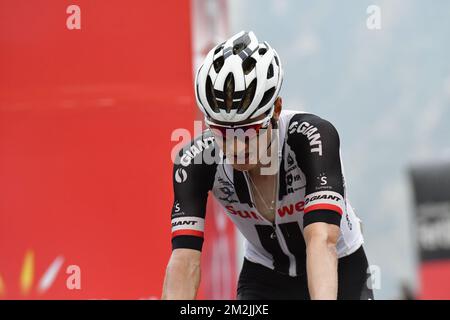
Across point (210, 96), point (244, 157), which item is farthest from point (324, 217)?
point (210, 96)

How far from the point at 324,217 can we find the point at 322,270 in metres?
0.26

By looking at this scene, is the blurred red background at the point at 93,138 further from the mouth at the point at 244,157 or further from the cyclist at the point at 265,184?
the mouth at the point at 244,157

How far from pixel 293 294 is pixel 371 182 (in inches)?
397

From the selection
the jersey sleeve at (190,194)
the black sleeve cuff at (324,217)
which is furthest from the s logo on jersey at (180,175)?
the black sleeve cuff at (324,217)

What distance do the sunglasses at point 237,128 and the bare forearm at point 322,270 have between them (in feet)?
1.50

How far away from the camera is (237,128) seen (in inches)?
139

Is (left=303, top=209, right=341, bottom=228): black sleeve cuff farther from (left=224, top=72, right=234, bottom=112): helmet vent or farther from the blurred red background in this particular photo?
the blurred red background

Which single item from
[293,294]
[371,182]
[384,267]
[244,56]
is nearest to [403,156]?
[371,182]

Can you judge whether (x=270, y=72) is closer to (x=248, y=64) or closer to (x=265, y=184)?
(x=248, y=64)

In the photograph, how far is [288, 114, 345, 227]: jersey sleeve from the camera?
356 centimetres

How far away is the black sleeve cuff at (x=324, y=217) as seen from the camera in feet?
11.6

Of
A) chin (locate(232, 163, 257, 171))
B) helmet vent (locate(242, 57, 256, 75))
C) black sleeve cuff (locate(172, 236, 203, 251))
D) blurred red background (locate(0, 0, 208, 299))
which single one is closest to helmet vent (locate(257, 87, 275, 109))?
helmet vent (locate(242, 57, 256, 75))

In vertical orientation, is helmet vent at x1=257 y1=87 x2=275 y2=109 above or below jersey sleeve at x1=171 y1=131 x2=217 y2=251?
above
